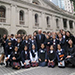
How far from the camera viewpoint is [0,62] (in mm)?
5293

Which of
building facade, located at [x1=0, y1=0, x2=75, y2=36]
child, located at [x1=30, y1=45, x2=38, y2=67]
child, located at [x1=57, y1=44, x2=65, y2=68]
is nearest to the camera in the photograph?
child, located at [x1=57, y1=44, x2=65, y2=68]

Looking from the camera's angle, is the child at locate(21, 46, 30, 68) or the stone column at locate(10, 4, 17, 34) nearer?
the child at locate(21, 46, 30, 68)

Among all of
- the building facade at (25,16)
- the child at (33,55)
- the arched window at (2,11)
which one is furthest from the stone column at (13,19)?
the child at (33,55)

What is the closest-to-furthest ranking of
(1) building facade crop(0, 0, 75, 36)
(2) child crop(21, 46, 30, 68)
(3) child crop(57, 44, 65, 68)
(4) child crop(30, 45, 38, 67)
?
(3) child crop(57, 44, 65, 68) → (2) child crop(21, 46, 30, 68) → (4) child crop(30, 45, 38, 67) → (1) building facade crop(0, 0, 75, 36)

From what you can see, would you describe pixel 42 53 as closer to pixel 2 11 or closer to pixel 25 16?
pixel 25 16

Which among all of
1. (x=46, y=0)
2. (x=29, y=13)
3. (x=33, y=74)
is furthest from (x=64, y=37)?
(x=46, y=0)

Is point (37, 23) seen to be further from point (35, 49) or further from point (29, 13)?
point (35, 49)

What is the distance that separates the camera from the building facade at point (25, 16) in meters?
14.5

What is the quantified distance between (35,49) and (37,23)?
1339 centimetres

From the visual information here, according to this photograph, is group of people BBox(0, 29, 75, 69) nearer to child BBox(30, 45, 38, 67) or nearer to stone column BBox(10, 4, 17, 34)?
child BBox(30, 45, 38, 67)

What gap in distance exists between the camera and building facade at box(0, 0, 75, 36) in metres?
14.5

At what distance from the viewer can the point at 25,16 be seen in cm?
1661

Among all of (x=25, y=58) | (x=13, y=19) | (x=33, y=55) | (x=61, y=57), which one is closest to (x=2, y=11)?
(x=13, y=19)

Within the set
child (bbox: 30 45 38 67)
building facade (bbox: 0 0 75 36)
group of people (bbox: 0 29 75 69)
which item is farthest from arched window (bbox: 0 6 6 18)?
child (bbox: 30 45 38 67)
